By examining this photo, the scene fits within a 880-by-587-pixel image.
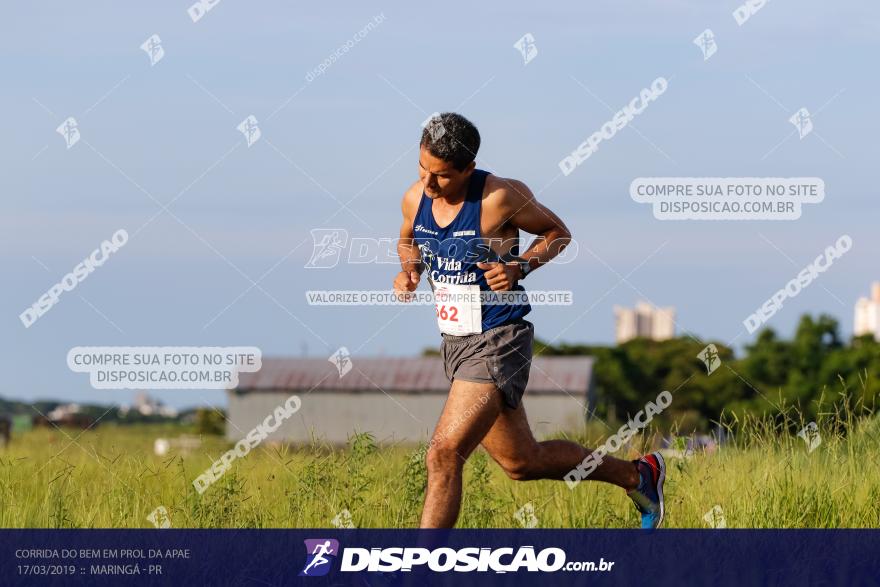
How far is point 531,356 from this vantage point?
6.93m

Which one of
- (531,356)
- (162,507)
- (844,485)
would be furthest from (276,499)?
(844,485)

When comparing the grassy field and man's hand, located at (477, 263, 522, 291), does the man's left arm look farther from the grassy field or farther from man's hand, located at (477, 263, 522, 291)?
the grassy field

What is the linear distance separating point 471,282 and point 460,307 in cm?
16

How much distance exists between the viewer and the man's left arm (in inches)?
271

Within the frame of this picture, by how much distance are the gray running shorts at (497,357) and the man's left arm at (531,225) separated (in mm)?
276

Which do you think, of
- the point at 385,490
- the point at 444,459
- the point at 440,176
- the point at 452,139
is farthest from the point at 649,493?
the point at 452,139

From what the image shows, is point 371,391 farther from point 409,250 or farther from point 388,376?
point 409,250

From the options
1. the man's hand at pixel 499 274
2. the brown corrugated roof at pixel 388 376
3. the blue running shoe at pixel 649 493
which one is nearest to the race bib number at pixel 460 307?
the man's hand at pixel 499 274

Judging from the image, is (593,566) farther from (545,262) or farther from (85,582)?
(85,582)

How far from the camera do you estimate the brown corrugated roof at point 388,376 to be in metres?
48.8

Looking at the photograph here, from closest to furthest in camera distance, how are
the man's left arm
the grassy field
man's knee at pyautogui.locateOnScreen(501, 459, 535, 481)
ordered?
1. the man's left arm
2. man's knee at pyautogui.locateOnScreen(501, 459, 535, 481)
3. the grassy field

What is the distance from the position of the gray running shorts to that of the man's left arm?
0.91ft

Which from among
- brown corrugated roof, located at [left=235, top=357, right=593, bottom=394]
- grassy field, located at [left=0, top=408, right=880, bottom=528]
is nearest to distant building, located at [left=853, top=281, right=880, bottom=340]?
brown corrugated roof, located at [left=235, top=357, right=593, bottom=394]

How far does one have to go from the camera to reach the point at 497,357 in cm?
679
